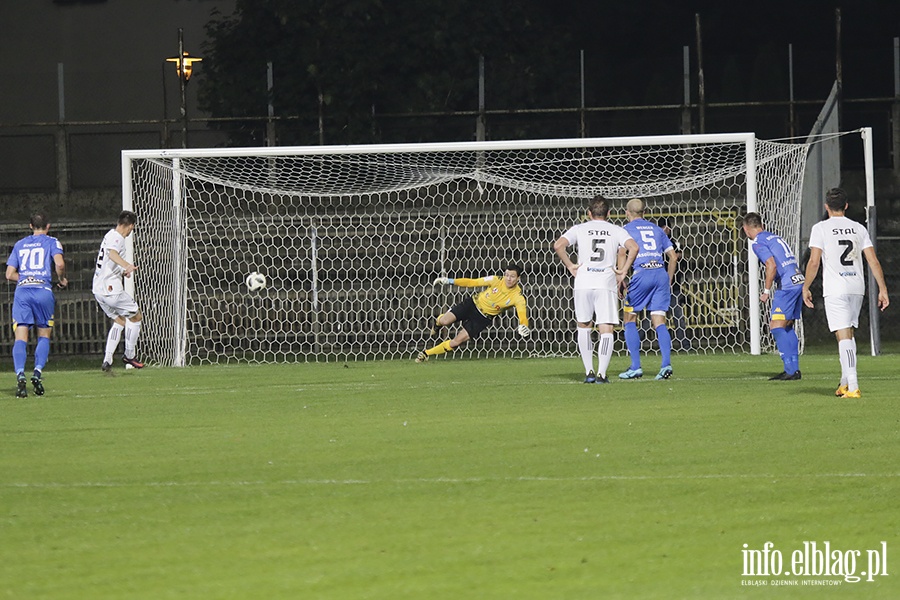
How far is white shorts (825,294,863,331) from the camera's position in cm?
1095

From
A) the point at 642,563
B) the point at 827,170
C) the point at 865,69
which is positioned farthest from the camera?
the point at 865,69

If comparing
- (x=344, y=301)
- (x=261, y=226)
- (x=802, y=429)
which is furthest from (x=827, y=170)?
(x=802, y=429)

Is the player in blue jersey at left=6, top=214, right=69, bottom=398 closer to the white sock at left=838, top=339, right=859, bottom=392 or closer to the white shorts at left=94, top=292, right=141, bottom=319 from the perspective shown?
the white shorts at left=94, top=292, right=141, bottom=319

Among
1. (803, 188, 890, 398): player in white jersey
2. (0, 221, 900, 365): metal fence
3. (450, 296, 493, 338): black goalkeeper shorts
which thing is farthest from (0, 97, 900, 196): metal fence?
(803, 188, 890, 398): player in white jersey

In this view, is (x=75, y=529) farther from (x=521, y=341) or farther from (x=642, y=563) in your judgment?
(x=521, y=341)

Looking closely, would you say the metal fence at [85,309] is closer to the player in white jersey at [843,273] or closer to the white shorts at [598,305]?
the white shorts at [598,305]

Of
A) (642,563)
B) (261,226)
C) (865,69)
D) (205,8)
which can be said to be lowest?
(642,563)

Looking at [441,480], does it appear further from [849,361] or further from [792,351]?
[792,351]

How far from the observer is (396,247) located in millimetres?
20625

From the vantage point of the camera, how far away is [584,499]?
661 centimetres

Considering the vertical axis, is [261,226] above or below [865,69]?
below

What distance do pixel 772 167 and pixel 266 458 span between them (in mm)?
12573

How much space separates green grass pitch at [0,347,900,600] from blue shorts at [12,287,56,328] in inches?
51.1

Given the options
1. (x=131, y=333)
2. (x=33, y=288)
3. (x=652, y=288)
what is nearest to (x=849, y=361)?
(x=652, y=288)
